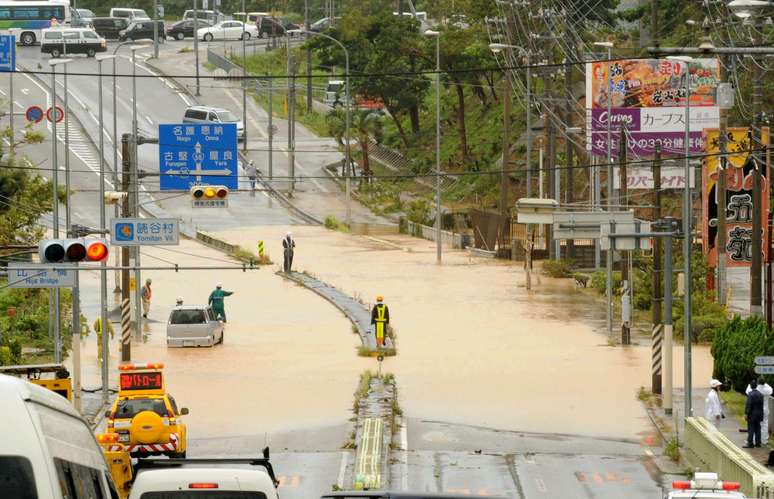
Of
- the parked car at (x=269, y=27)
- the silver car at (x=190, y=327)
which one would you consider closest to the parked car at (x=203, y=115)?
the parked car at (x=269, y=27)

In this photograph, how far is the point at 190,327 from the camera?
1820 inches

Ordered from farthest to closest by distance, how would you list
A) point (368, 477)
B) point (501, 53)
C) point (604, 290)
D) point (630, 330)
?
point (501, 53)
point (604, 290)
point (630, 330)
point (368, 477)

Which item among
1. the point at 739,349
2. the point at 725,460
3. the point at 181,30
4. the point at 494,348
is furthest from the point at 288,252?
the point at 181,30

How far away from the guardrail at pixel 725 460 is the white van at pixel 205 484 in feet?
33.7

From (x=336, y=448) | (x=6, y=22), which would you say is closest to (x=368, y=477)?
(x=336, y=448)

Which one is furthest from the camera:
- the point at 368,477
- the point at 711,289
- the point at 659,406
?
the point at 711,289

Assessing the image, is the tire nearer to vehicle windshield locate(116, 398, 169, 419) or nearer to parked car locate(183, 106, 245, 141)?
parked car locate(183, 106, 245, 141)

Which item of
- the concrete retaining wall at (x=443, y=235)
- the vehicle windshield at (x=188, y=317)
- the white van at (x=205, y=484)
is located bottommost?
the vehicle windshield at (x=188, y=317)

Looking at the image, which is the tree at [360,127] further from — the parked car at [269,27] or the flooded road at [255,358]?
the parked car at [269,27]

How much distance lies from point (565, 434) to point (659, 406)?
4.11 meters

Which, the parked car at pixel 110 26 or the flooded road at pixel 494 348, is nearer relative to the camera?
the flooded road at pixel 494 348

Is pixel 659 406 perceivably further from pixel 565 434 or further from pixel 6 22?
pixel 6 22

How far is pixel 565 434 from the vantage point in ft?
112

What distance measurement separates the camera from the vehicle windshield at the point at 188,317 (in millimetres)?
46219
